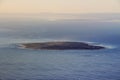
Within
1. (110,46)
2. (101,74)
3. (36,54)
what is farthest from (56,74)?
(110,46)

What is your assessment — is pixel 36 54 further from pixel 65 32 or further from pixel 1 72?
pixel 65 32

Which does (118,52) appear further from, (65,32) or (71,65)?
(65,32)

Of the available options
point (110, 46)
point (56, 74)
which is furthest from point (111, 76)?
point (110, 46)

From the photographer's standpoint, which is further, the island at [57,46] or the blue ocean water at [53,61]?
the island at [57,46]

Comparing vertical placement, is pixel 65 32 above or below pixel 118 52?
above

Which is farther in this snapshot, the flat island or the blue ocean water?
the flat island

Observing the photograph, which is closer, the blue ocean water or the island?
the blue ocean water

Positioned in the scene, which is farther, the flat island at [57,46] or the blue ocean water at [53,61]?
the flat island at [57,46]

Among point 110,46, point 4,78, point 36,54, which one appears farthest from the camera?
point 110,46

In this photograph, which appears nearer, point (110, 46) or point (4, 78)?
point (4, 78)

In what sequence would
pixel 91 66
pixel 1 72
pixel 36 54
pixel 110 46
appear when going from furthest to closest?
1. pixel 110 46
2. pixel 36 54
3. pixel 91 66
4. pixel 1 72
